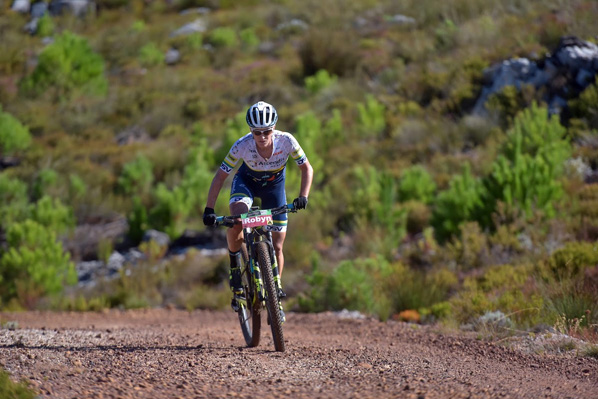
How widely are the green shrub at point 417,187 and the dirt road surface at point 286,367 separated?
6.35m

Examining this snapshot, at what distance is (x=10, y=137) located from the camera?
20906 mm

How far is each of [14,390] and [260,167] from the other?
10.3ft

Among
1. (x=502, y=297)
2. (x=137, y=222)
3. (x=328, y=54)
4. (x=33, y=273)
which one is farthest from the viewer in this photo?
(x=328, y=54)

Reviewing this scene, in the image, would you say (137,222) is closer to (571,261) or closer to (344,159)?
(344,159)

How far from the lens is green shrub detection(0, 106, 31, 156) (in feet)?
68.6

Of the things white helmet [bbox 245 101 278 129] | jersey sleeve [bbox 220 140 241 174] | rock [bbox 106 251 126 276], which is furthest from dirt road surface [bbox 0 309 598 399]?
rock [bbox 106 251 126 276]

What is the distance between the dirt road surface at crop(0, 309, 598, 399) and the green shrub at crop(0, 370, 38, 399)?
3.6 inches

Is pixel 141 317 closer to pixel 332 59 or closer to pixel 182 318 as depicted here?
pixel 182 318

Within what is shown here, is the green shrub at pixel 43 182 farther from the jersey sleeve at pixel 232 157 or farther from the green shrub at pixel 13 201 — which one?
the jersey sleeve at pixel 232 157

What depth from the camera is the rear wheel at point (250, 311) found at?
6.06 meters

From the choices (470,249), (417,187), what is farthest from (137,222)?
(470,249)

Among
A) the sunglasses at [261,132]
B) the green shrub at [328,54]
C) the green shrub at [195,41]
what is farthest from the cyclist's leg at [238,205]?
the green shrub at [195,41]

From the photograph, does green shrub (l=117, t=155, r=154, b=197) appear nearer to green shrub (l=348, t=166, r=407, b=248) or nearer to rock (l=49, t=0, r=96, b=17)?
green shrub (l=348, t=166, r=407, b=248)

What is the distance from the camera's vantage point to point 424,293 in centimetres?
911
